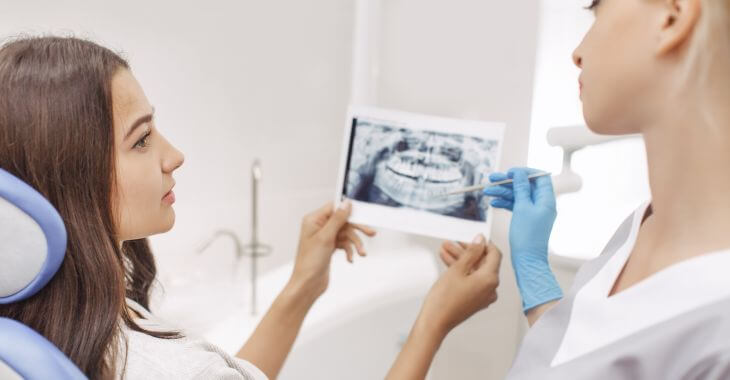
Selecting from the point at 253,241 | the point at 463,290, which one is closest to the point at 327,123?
the point at 253,241

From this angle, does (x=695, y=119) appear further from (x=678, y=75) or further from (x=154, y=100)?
(x=154, y=100)

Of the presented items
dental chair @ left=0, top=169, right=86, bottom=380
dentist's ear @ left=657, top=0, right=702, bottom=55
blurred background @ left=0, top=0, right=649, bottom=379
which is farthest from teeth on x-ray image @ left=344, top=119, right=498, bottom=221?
dental chair @ left=0, top=169, right=86, bottom=380

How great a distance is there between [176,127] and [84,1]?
1.42 ft

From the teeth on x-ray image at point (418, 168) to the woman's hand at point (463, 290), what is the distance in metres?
0.07

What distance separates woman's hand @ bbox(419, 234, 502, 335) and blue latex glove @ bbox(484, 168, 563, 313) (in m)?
0.11

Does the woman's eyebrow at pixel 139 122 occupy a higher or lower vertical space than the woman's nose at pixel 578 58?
lower

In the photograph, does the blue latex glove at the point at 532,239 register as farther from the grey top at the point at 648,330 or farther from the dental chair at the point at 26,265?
the dental chair at the point at 26,265

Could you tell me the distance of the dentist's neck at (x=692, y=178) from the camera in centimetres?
59

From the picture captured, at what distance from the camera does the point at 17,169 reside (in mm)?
701

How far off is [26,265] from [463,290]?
2.08ft

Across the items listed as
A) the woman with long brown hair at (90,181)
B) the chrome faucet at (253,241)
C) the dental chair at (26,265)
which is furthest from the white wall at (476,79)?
the dental chair at (26,265)

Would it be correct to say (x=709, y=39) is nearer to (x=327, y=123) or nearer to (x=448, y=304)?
(x=448, y=304)

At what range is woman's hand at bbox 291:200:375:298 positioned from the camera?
3.94ft

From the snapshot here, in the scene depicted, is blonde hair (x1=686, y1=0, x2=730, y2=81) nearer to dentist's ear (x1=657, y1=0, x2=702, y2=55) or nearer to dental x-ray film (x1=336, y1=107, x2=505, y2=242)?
dentist's ear (x1=657, y1=0, x2=702, y2=55)
